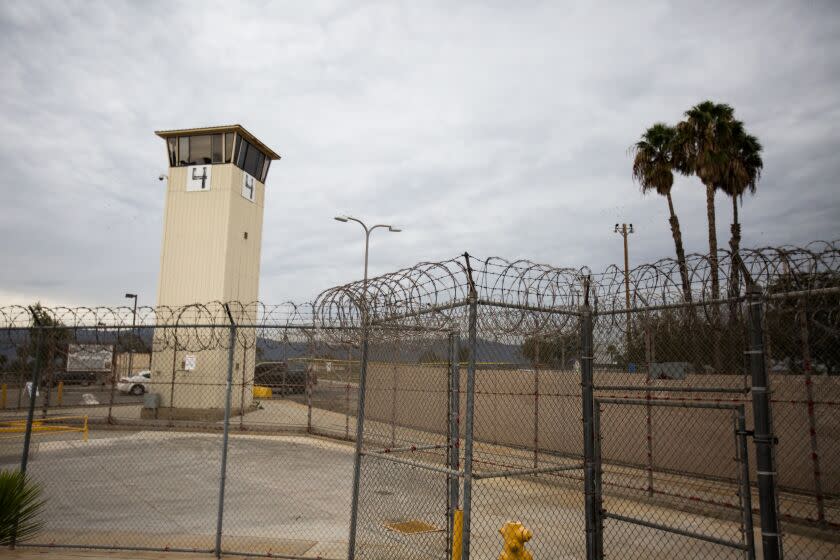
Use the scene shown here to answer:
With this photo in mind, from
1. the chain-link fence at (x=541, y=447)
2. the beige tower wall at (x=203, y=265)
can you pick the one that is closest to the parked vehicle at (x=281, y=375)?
the beige tower wall at (x=203, y=265)

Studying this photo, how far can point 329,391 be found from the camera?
22312 millimetres

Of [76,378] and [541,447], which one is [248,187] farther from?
[541,447]

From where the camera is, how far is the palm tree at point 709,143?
20.2 meters

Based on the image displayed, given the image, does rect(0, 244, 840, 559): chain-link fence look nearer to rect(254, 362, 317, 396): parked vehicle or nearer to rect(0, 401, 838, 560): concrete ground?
rect(0, 401, 838, 560): concrete ground

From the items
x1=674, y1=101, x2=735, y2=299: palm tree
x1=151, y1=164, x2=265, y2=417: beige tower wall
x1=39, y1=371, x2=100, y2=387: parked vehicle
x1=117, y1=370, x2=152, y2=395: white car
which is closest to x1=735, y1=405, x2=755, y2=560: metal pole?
x1=674, y1=101, x2=735, y2=299: palm tree

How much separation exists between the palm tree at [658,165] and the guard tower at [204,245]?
17.1 metres

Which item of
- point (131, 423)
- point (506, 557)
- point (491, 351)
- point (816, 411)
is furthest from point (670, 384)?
→ point (131, 423)

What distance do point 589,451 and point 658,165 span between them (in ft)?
69.5

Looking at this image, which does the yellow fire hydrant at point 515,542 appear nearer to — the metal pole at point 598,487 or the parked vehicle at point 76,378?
the metal pole at point 598,487

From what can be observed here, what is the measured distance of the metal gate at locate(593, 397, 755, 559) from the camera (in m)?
8.42

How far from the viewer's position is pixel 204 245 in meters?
25.4

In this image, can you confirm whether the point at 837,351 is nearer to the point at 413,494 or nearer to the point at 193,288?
the point at 413,494

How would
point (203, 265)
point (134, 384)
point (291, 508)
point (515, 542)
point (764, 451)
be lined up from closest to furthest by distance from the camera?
point (764, 451) → point (515, 542) → point (291, 508) → point (203, 265) → point (134, 384)

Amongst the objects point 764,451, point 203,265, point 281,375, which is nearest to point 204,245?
point 203,265
